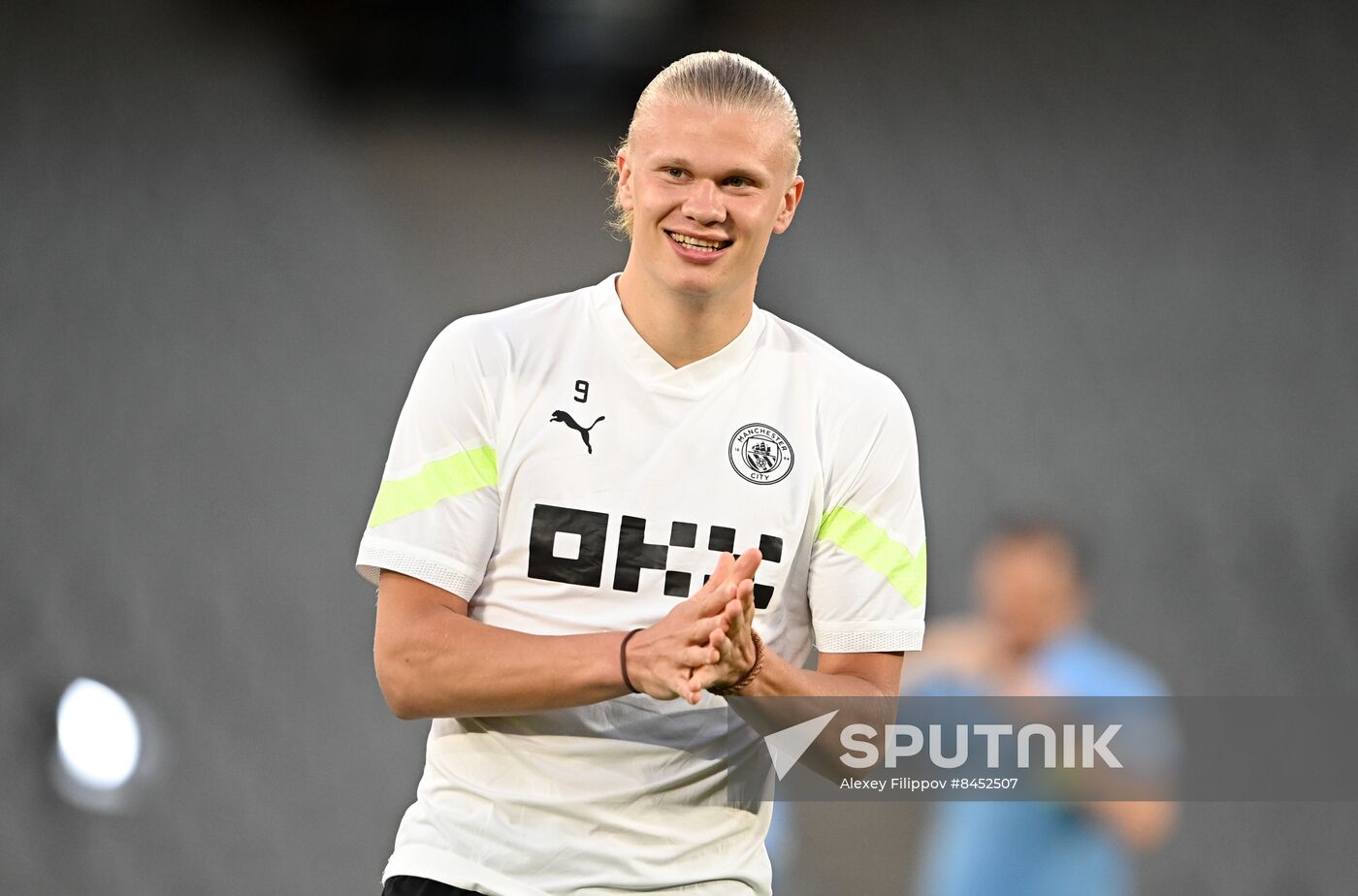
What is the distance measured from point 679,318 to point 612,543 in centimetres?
31

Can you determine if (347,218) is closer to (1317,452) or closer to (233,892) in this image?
(233,892)

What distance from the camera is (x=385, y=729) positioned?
4125mm

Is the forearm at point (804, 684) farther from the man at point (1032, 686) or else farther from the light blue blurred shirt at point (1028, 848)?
the light blue blurred shirt at point (1028, 848)

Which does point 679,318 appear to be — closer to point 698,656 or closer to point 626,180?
point 626,180

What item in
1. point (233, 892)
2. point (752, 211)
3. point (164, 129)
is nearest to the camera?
point (752, 211)

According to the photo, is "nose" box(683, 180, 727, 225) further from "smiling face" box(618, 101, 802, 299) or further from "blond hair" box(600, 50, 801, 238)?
"blond hair" box(600, 50, 801, 238)

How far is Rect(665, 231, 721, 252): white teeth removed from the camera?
1.86 metres

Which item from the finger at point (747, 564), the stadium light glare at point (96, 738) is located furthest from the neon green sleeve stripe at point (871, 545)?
the stadium light glare at point (96, 738)

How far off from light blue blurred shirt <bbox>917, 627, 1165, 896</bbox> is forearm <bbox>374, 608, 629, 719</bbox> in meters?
1.49

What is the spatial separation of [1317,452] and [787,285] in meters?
1.60

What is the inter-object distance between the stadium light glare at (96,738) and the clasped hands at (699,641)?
278cm

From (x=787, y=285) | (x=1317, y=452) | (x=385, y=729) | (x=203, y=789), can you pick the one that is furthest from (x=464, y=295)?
(x=1317, y=452)

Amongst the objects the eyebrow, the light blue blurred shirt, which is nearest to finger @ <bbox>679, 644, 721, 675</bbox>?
the eyebrow

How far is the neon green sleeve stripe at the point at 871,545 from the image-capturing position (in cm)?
191
